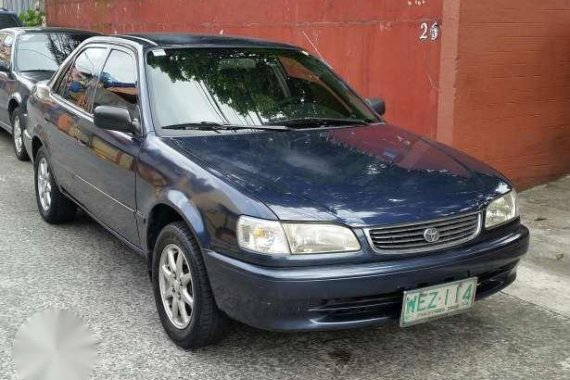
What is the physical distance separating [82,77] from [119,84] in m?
0.80

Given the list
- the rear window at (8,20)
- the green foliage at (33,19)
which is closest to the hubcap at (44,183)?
the rear window at (8,20)

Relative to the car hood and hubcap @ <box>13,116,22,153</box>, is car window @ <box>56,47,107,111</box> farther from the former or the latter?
hubcap @ <box>13,116,22,153</box>

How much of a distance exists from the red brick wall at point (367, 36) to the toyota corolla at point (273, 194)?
1.84 m

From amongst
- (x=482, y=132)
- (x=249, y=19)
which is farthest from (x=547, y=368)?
(x=249, y=19)

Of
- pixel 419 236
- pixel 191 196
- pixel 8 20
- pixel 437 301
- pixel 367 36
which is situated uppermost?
pixel 8 20

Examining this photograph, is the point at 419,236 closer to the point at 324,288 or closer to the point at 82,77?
the point at 324,288

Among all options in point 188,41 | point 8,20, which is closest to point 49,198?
point 188,41

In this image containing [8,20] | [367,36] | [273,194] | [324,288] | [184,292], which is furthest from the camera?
[8,20]

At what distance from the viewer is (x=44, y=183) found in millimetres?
5844

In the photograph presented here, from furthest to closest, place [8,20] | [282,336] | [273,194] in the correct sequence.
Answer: [8,20] → [282,336] → [273,194]

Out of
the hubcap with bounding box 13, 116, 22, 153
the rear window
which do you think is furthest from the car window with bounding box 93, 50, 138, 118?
the rear window

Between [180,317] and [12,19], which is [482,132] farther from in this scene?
[12,19]

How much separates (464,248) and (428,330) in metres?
0.76

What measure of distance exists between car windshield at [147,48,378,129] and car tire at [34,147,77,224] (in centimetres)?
182
